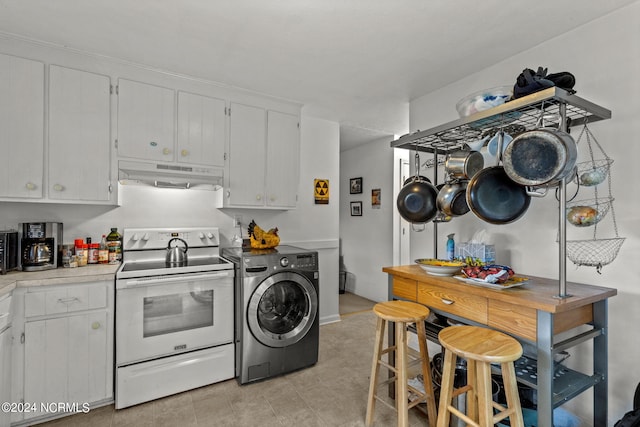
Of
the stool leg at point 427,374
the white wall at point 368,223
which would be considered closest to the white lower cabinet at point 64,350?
the stool leg at point 427,374

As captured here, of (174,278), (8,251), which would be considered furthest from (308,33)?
(8,251)

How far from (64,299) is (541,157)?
2.85m

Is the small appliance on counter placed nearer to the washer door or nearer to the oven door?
the oven door

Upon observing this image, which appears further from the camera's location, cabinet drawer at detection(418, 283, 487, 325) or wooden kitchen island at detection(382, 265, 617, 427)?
cabinet drawer at detection(418, 283, 487, 325)

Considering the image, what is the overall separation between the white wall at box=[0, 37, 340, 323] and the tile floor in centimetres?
128

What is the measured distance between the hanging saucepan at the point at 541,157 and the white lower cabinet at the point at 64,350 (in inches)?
101

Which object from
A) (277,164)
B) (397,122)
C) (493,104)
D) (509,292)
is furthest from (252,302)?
(397,122)

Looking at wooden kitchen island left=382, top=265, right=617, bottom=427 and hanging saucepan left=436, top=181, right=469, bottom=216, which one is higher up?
hanging saucepan left=436, top=181, right=469, bottom=216

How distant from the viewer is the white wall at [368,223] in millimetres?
4562

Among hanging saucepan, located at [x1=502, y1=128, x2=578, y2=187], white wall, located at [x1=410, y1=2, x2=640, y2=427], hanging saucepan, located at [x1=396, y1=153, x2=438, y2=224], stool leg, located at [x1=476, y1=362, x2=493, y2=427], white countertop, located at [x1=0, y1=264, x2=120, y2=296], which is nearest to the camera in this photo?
stool leg, located at [x1=476, y1=362, x2=493, y2=427]

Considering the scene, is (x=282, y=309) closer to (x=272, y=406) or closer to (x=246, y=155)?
(x=272, y=406)

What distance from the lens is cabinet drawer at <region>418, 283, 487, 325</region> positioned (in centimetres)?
158

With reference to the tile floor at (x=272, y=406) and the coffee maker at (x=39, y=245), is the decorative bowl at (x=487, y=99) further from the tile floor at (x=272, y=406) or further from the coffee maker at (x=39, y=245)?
the coffee maker at (x=39, y=245)

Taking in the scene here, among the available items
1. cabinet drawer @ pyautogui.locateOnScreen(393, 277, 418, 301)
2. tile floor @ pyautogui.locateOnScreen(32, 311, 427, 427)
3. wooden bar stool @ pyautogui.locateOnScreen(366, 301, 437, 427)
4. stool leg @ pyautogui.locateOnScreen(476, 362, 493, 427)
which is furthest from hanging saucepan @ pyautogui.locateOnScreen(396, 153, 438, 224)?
tile floor @ pyautogui.locateOnScreen(32, 311, 427, 427)
